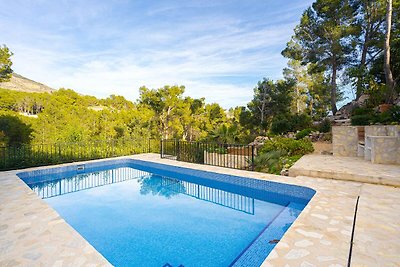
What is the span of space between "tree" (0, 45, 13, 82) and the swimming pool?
973 centimetres

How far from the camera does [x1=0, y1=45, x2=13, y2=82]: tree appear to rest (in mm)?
12186

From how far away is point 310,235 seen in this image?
254 cm

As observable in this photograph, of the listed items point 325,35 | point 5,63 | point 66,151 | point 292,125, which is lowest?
point 66,151

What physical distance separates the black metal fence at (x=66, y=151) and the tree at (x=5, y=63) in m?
6.80

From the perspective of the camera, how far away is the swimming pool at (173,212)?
2.83 meters

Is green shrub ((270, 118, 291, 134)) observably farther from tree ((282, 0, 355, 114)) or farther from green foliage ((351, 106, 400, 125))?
tree ((282, 0, 355, 114))

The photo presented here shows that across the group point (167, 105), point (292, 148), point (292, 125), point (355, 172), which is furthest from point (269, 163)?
point (167, 105)

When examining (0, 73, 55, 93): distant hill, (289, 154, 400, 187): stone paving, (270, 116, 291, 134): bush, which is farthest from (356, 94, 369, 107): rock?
(0, 73, 55, 93): distant hill

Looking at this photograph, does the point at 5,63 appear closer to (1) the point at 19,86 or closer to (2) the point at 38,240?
(2) the point at 38,240

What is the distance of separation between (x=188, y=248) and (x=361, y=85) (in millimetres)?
13545

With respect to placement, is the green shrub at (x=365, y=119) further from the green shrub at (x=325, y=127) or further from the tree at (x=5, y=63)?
the tree at (x=5, y=63)

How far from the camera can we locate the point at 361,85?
38.9ft

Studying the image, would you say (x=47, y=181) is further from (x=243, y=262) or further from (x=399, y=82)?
(x=399, y=82)

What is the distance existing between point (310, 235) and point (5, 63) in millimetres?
17042
